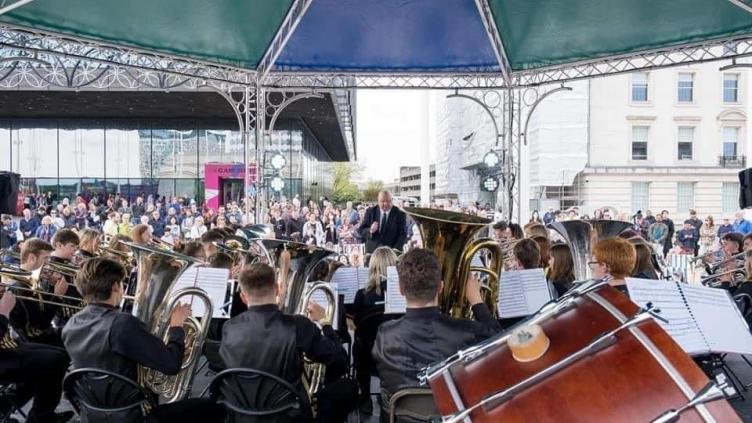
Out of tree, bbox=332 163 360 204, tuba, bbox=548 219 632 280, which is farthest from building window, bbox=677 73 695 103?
tree, bbox=332 163 360 204

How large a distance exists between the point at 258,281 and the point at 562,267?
323 centimetres

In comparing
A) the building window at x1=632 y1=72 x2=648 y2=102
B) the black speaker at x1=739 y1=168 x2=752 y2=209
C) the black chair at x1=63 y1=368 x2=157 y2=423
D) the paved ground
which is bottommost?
the paved ground

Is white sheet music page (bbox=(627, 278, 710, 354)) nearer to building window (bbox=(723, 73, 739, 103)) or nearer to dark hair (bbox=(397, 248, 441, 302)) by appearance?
dark hair (bbox=(397, 248, 441, 302))

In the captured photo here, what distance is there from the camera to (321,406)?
3781 mm

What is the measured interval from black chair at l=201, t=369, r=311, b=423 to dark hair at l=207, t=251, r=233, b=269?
2235mm

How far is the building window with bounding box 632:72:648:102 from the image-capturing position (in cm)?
3634

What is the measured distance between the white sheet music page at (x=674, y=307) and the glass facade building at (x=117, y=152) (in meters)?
26.0

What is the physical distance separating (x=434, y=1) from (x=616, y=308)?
24.6 ft

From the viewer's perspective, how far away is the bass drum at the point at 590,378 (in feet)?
4.79

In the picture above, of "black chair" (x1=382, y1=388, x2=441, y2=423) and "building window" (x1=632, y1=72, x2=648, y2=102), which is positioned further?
"building window" (x1=632, y1=72, x2=648, y2=102)

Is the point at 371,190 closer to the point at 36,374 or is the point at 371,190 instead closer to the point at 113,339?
the point at 36,374

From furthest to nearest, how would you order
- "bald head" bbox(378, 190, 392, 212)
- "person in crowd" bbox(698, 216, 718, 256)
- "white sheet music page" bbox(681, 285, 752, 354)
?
"person in crowd" bbox(698, 216, 718, 256) < "bald head" bbox(378, 190, 392, 212) < "white sheet music page" bbox(681, 285, 752, 354)

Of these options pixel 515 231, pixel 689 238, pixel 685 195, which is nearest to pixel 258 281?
pixel 515 231

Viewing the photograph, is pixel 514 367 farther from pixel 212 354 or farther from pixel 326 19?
pixel 326 19
